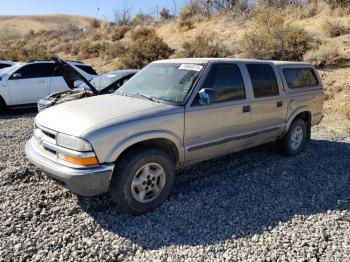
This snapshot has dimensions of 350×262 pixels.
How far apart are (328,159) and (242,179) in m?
1.96

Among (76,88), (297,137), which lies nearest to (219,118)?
(297,137)

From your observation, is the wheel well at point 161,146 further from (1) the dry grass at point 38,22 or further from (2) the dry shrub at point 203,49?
(1) the dry grass at point 38,22

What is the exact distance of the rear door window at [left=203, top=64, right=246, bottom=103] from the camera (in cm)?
505

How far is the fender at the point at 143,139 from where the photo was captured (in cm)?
402

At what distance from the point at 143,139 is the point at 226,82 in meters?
1.66

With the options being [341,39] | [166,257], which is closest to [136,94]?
[166,257]

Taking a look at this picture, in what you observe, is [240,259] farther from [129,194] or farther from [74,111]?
[74,111]

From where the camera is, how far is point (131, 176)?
13.7ft

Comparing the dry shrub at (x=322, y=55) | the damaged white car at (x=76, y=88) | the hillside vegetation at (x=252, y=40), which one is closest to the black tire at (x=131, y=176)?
the damaged white car at (x=76, y=88)

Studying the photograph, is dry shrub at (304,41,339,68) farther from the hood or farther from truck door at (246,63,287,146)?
→ the hood

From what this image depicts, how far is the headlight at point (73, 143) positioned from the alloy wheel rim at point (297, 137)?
4.05 metres

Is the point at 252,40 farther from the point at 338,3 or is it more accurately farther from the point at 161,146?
the point at 161,146

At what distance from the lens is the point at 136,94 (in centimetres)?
510

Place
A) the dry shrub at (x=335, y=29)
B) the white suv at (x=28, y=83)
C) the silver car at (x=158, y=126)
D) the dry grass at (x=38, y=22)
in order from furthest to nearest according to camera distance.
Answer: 1. the dry grass at (x=38, y=22)
2. the dry shrub at (x=335, y=29)
3. the white suv at (x=28, y=83)
4. the silver car at (x=158, y=126)
